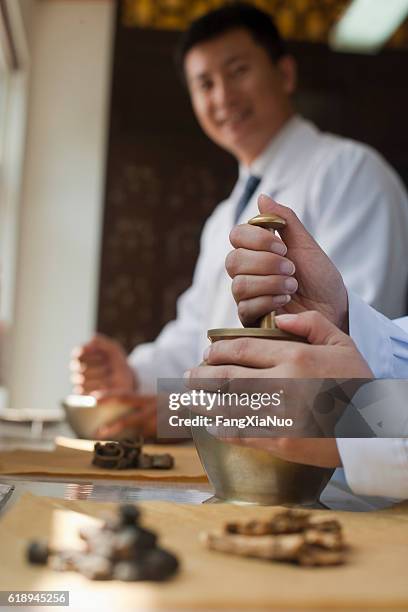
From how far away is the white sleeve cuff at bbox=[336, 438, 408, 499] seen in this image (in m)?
0.46

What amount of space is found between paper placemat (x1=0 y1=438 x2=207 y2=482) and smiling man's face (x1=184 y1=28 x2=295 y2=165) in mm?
907

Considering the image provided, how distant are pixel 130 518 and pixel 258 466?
170 mm

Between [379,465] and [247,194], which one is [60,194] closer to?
[247,194]

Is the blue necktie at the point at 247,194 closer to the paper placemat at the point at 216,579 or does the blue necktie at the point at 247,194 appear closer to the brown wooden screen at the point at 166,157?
the paper placemat at the point at 216,579

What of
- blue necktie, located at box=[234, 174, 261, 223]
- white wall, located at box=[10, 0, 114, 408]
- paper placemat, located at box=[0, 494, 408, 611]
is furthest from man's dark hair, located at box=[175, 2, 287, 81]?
paper placemat, located at box=[0, 494, 408, 611]

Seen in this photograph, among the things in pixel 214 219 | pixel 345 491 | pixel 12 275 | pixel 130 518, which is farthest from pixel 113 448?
pixel 12 275

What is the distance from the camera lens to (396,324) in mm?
562

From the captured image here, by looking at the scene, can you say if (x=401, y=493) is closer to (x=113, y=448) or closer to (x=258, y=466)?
(x=258, y=466)

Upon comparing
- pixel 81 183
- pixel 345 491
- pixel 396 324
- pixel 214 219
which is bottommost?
pixel 345 491

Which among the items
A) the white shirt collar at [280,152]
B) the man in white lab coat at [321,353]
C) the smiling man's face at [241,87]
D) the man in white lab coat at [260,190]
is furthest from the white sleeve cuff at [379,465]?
the smiling man's face at [241,87]

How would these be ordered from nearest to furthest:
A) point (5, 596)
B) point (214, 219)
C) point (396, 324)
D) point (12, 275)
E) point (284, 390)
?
point (5, 596) < point (284, 390) < point (396, 324) < point (214, 219) < point (12, 275)

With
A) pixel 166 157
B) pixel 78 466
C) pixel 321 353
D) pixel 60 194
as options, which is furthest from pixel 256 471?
pixel 60 194

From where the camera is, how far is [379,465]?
1.52 ft

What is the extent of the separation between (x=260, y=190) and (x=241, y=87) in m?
0.33
